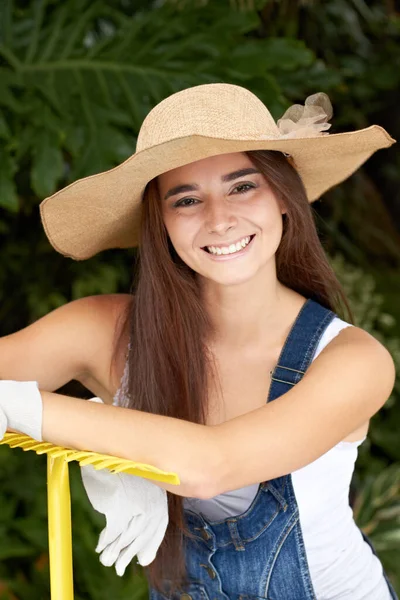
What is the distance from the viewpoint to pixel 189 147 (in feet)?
4.58

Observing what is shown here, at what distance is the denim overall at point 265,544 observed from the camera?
152 centimetres

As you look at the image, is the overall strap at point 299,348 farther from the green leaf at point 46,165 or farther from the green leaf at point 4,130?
the green leaf at point 4,130

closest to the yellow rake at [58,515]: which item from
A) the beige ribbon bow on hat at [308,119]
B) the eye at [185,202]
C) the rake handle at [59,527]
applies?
the rake handle at [59,527]

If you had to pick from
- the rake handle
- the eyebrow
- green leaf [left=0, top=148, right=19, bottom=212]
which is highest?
green leaf [left=0, top=148, right=19, bottom=212]

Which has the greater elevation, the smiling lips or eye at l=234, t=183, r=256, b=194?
eye at l=234, t=183, r=256, b=194

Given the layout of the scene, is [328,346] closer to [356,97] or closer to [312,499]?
[312,499]

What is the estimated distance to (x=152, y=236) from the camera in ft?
5.40

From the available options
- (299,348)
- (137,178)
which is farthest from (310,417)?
(137,178)

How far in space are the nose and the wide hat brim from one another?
11cm

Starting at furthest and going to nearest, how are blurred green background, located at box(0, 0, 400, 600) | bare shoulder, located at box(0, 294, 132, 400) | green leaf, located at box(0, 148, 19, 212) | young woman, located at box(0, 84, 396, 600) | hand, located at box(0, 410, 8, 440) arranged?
blurred green background, located at box(0, 0, 400, 600), green leaf, located at box(0, 148, 19, 212), bare shoulder, located at box(0, 294, 132, 400), young woman, located at box(0, 84, 396, 600), hand, located at box(0, 410, 8, 440)

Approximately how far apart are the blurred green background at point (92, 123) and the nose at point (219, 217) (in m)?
0.57

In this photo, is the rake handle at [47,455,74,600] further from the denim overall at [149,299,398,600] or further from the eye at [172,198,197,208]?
the eye at [172,198,197,208]

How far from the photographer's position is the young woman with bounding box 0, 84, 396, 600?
1.41 metres

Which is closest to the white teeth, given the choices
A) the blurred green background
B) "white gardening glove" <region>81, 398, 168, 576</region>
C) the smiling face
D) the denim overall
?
the smiling face
